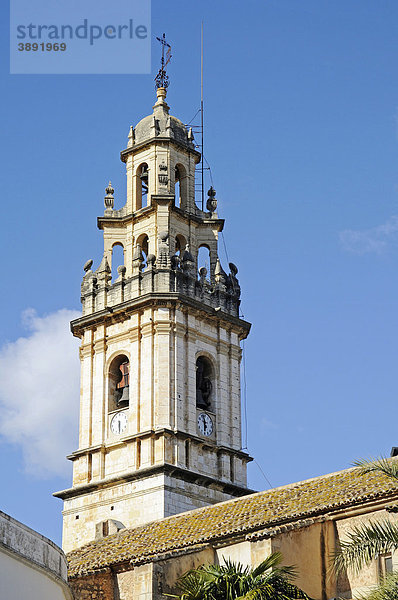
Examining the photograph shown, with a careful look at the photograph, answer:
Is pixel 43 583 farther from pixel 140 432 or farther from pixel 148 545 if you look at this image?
pixel 140 432

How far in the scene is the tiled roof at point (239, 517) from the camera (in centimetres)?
2516

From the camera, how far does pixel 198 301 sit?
3994 cm

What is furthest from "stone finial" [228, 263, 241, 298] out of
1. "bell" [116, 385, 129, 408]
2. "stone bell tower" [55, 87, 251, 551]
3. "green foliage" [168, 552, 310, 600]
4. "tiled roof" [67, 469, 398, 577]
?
"green foliage" [168, 552, 310, 600]

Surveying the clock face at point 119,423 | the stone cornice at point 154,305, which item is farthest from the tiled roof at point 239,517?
the stone cornice at point 154,305

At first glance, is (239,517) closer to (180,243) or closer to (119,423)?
(119,423)

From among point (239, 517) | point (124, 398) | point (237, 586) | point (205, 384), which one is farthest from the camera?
point (205, 384)

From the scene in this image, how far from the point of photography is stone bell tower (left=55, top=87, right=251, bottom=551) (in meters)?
37.2

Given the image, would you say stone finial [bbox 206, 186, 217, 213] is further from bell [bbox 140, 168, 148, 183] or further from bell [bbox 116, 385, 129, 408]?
bell [bbox 116, 385, 129, 408]

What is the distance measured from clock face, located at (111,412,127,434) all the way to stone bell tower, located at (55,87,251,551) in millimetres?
47

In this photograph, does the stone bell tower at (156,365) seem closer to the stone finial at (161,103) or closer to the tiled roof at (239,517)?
the stone finial at (161,103)

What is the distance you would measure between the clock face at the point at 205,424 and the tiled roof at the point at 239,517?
6.19 meters

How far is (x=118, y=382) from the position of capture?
40.1 m

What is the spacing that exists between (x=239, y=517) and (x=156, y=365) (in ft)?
36.4

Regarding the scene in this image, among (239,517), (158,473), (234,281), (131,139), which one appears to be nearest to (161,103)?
(131,139)
